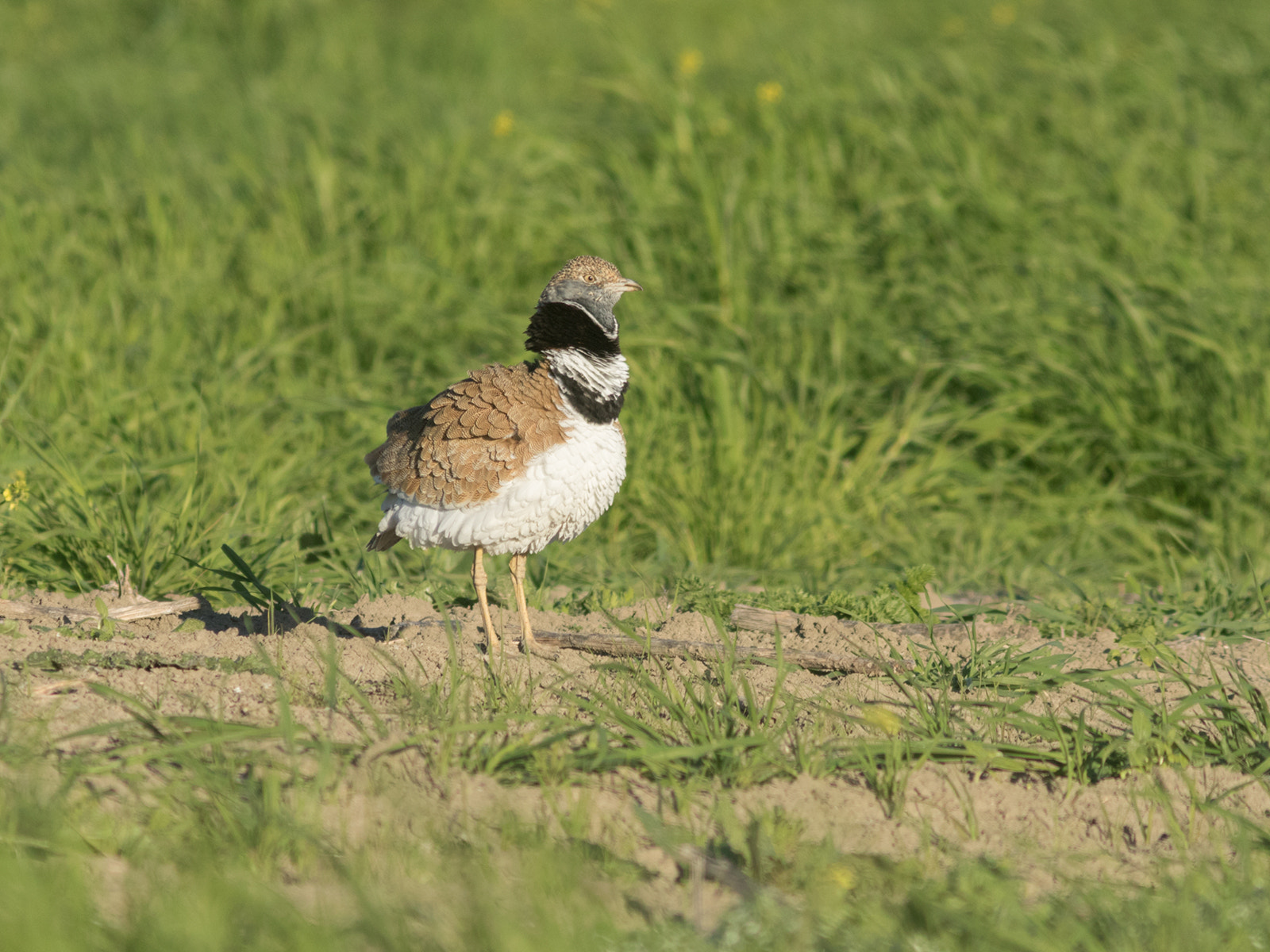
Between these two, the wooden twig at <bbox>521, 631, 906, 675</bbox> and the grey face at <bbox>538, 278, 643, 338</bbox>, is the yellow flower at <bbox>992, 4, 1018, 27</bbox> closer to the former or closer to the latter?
the grey face at <bbox>538, 278, 643, 338</bbox>

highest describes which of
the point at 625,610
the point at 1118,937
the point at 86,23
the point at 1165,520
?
the point at 86,23

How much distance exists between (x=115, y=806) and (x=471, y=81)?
8065 millimetres

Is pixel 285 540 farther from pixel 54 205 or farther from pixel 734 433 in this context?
pixel 54 205

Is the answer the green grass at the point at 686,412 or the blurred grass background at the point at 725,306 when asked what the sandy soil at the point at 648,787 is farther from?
the blurred grass background at the point at 725,306

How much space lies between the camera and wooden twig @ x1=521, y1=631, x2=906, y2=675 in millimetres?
3893

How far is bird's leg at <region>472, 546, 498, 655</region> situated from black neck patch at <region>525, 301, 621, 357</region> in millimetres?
699

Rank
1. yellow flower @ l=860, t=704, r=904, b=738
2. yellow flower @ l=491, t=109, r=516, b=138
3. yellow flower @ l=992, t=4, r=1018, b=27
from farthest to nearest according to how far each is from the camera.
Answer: yellow flower @ l=992, t=4, r=1018, b=27, yellow flower @ l=491, t=109, r=516, b=138, yellow flower @ l=860, t=704, r=904, b=738

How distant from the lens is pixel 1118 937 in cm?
258

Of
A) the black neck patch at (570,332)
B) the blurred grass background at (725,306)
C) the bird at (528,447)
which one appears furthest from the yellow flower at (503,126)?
the black neck patch at (570,332)

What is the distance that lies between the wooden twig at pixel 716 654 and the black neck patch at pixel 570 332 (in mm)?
919

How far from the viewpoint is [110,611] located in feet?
14.0

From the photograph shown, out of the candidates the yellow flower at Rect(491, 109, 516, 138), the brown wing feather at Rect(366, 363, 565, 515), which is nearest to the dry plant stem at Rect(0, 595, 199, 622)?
the brown wing feather at Rect(366, 363, 565, 515)

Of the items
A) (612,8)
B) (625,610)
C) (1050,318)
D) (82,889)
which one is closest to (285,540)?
(625,610)

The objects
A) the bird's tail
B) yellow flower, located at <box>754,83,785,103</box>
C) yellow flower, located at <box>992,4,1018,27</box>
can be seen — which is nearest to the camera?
the bird's tail
